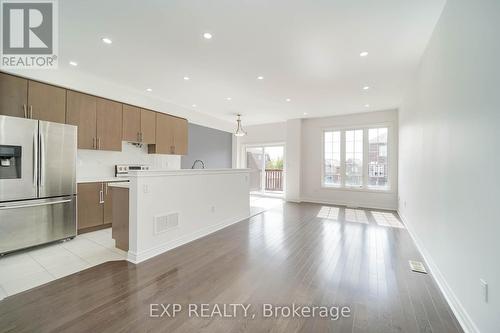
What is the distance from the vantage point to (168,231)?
3.06 meters

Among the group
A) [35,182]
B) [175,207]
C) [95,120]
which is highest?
[95,120]

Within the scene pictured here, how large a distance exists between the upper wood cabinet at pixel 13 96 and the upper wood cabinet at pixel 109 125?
3.20 ft

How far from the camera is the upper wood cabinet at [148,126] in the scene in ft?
15.5

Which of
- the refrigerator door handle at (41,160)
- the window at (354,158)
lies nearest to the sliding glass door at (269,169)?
the window at (354,158)

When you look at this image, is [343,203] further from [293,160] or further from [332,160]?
[293,160]

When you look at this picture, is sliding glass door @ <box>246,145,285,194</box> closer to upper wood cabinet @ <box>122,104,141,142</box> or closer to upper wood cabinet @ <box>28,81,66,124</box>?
upper wood cabinet @ <box>122,104,141,142</box>

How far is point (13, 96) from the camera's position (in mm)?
2998

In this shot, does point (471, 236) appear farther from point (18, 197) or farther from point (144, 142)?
point (144, 142)

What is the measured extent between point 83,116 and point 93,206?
1.65m

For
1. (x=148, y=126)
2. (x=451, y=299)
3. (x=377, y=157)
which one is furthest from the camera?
(x=377, y=157)

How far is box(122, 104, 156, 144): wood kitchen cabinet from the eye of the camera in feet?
14.4

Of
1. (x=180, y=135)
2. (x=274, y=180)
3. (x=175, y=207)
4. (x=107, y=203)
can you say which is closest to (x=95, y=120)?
(x=107, y=203)

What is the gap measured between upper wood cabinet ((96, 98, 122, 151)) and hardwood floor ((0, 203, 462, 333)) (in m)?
2.46

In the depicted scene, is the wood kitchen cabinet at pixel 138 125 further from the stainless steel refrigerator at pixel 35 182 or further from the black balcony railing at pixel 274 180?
the black balcony railing at pixel 274 180
